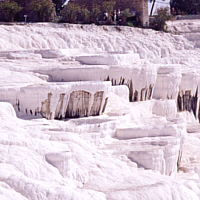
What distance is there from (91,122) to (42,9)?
1317 cm

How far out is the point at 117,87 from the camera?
19984 mm

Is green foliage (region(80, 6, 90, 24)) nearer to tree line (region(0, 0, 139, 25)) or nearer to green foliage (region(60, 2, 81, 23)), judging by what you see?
tree line (region(0, 0, 139, 25))

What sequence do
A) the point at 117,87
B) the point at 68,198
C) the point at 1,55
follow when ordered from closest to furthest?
the point at 68,198
the point at 117,87
the point at 1,55

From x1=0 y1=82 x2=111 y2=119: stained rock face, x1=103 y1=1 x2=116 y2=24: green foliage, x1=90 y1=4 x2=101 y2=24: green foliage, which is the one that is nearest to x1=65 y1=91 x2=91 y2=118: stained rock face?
x1=0 y1=82 x2=111 y2=119: stained rock face

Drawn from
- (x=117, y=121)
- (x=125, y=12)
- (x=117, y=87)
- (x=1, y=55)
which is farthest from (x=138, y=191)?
(x=125, y=12)

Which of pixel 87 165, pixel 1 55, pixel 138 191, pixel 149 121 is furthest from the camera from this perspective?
pixel 1 55

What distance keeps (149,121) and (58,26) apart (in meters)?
11.0

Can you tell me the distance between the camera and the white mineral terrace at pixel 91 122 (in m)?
13.0

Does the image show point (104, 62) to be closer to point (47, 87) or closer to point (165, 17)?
point (47, 87)

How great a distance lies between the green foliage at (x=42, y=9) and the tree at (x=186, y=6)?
1358 cm

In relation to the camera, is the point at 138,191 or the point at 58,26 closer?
the point at 138,191

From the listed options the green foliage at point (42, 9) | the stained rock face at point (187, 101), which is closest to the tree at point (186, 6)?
the green foliage at point (42, 9)

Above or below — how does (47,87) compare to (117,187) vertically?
above

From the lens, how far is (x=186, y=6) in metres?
41.6
